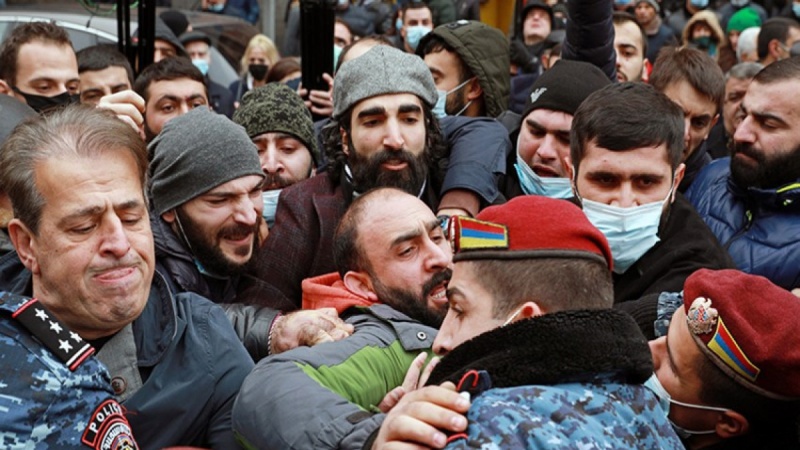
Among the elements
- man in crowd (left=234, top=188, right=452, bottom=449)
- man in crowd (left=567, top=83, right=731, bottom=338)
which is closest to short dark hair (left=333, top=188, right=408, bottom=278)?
man in crowd (left=234, top=188, right=452, bottom=449)

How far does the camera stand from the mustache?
3.96 meters

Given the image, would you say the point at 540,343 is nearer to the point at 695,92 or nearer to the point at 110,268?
the point at 110,268

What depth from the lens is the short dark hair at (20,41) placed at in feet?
20.1

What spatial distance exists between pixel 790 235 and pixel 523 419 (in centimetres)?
267

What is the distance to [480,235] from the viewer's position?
2.69 m

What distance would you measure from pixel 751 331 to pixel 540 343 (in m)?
0.90

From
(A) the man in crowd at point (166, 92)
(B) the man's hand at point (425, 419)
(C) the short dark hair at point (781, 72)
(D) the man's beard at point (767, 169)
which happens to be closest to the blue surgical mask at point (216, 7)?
(A) the man in crowd at point (166, 92)

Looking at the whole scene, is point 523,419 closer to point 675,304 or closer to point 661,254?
point 675,304

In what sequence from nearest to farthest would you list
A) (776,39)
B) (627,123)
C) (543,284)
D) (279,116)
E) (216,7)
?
(543,284)
(627,123)
(279,116)
(776,39)
(216,7)

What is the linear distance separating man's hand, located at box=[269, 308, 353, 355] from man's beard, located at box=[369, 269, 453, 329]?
0.97 ft

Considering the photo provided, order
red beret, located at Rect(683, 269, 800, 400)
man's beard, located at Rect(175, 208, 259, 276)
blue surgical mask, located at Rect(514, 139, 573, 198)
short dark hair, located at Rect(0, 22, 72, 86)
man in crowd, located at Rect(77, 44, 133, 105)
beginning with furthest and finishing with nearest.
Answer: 1. man in crowd, located at Rect(77, 44, 133, 105)
2. short dark hair, located at Rect(0, 22, 72, 86)
3. blue surgical mask, located at Rect(514, 139, 573, 198)
4. man's beard, located at Rect(175, 208, 259, 276)
5. red beret, located at Rect(683, 269, 800, 400)

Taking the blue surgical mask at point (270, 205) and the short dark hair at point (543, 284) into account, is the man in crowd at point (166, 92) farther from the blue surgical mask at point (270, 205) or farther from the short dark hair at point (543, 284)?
the short dark hair at point (543, 284)

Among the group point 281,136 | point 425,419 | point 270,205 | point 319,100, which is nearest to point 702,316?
point 425,419

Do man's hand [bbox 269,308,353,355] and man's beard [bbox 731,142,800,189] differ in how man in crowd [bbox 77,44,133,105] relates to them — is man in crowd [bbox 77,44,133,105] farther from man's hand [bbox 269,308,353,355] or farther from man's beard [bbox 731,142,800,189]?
man's beard [bbox 731,142,800,189]
